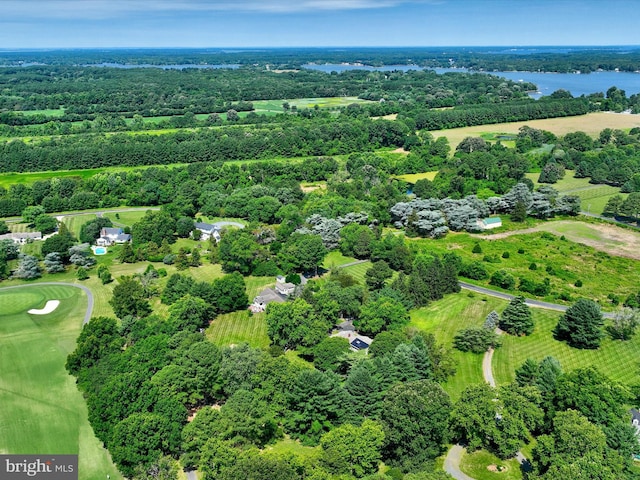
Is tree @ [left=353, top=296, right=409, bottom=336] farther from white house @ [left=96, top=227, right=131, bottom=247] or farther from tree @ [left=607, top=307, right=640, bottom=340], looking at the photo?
white house @ [left=96, top=227, right=131, bottom=247]

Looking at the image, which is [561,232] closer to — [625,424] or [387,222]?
[387,222]

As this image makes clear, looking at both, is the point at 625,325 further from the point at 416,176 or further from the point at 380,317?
the point at 416,176

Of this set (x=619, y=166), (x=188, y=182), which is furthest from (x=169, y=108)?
(x=619, y=166)

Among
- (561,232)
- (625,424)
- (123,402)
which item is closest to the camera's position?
(625,424)

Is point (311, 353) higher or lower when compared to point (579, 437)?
lower

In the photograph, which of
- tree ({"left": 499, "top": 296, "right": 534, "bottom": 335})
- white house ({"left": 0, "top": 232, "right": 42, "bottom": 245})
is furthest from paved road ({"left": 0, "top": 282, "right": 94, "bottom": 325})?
tree ({"left": 499, "top": 296, "right": 534, "bottom": 335})

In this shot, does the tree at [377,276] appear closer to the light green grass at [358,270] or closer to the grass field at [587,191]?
the light green grass at [358,270]

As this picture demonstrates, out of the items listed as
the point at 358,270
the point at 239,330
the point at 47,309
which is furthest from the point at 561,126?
the point at 47,309
